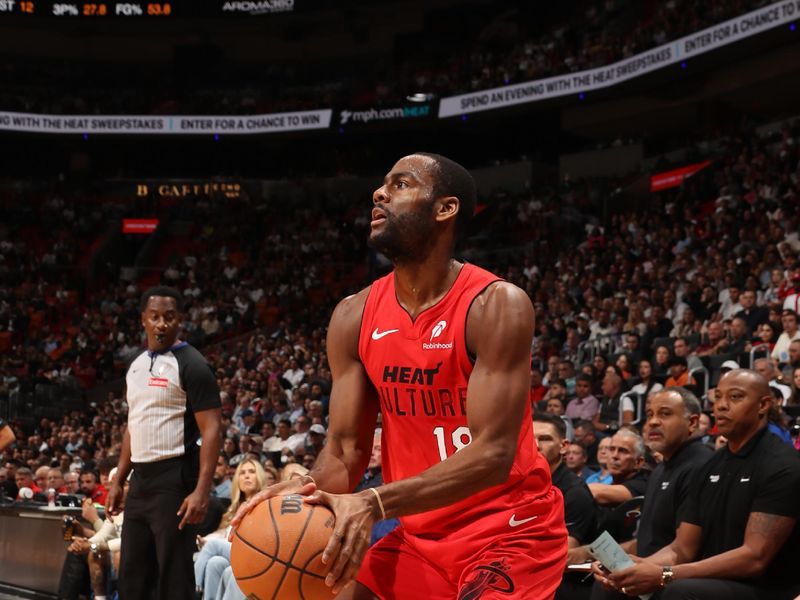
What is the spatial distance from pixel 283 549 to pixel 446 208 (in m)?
1.14

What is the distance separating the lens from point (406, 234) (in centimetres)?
324

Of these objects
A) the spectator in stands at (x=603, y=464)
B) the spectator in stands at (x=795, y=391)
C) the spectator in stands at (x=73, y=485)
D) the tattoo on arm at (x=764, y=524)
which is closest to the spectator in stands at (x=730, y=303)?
the spectator in stands at (x=795, y=391)

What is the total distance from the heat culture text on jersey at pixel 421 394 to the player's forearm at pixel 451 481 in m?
0.21

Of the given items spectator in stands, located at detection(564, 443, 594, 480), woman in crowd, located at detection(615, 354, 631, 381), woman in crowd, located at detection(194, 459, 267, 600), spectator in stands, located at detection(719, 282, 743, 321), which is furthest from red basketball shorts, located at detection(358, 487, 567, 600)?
spectator in stands, located at detection(719, 282, 743, 321)

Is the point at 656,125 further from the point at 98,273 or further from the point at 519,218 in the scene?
the point at 98,273

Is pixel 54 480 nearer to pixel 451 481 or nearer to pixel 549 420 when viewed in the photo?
pixel 549 420

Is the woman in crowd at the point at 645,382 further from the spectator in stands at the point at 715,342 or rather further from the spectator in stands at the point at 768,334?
the spectator in stands at the point at 768,334

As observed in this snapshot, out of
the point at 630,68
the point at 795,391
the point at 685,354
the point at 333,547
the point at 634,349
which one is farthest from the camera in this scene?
the point at 630,68

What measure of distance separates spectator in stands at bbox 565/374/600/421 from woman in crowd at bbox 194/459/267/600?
483cm

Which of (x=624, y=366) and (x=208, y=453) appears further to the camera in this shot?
(x=624, y=366)

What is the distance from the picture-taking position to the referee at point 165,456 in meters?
5.72

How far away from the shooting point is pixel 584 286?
56.9 ft

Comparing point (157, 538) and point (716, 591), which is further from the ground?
point (157, 538)

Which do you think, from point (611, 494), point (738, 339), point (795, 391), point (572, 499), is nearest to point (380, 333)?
point (572, 499)
